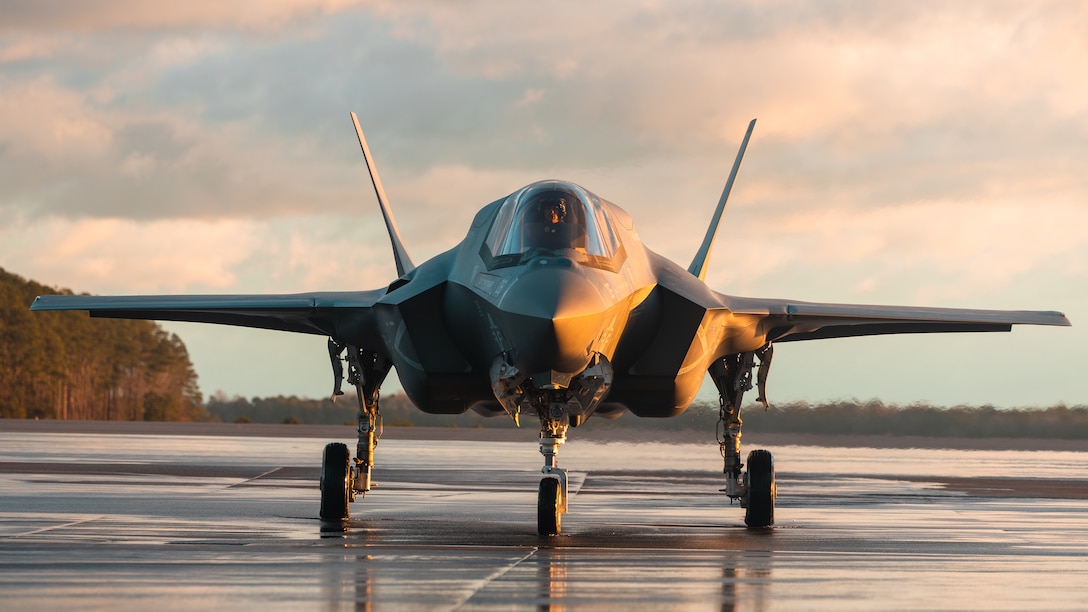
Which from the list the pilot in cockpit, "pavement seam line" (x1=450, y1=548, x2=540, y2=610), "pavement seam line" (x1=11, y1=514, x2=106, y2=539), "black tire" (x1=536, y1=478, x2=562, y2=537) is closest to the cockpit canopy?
the pilot in cockpit

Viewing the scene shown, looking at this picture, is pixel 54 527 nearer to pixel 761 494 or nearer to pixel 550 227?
pixel 550 227

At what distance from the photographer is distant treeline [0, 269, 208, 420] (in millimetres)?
78062

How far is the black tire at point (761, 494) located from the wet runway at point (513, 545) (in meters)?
0.32

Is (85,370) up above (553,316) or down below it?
above

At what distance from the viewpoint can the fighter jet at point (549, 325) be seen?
11016 millimetres

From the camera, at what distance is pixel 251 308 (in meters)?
14.2

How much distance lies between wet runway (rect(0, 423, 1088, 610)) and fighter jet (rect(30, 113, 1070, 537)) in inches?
38.2

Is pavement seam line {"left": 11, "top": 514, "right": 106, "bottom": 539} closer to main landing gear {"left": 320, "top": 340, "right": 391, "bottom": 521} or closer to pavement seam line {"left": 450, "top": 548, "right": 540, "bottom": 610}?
main landing gear {"left": 320, "top": 340, "right": 391, "bottom": 521}

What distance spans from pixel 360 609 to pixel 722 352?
7354mm

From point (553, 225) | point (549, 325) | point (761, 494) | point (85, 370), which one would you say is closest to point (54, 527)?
point (549, 325)

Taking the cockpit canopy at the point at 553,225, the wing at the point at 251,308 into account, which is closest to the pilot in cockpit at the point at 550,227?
the cockpit canopy at the point at 553,225

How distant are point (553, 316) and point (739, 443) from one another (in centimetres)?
490

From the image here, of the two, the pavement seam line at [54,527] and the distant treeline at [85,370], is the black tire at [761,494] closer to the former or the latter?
the pavement seam line at [54,527]

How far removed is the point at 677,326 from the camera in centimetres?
1251
